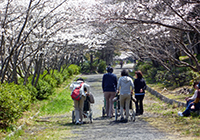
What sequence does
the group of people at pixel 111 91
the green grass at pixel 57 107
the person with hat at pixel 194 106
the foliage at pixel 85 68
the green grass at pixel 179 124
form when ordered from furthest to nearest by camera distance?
the foliage at pixel 85 68, the green grass at pixel 57 107, the group of people at pixel 111 91, the person with hat at pixel 194 106, the green grass at pixel 179 124

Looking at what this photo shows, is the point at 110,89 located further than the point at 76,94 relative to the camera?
Yes

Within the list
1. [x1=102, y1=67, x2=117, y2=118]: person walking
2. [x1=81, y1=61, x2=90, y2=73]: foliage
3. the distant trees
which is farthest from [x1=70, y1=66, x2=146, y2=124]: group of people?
[x1=81, y1=61, x2=90, y2=73]: foliage

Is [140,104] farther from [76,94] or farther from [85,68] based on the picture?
[85,68]

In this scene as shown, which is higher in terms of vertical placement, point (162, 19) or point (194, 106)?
point (162, 19)

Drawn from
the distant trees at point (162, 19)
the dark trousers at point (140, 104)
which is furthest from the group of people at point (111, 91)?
the distant trees at point (162, 19)

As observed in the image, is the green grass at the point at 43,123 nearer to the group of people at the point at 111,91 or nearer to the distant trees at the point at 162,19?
the group of people at the point at 111,91

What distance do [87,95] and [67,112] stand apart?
349 centimetres

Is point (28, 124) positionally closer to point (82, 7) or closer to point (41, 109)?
point (41, 109)

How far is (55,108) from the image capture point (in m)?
12.8

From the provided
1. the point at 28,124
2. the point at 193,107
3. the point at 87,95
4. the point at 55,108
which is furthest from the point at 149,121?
the point at 55,108

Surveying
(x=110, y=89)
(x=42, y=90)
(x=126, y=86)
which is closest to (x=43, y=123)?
(x=110, y=89)

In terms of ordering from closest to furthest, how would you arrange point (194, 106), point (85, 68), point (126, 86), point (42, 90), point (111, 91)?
point (194, 106), point (126, 86), point (111, 91), point (42, 90), point (85, 68)

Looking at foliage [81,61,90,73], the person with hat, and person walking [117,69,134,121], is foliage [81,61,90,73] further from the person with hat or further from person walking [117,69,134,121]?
the person with hat

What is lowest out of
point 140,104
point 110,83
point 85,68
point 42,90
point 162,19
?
point 140,104
